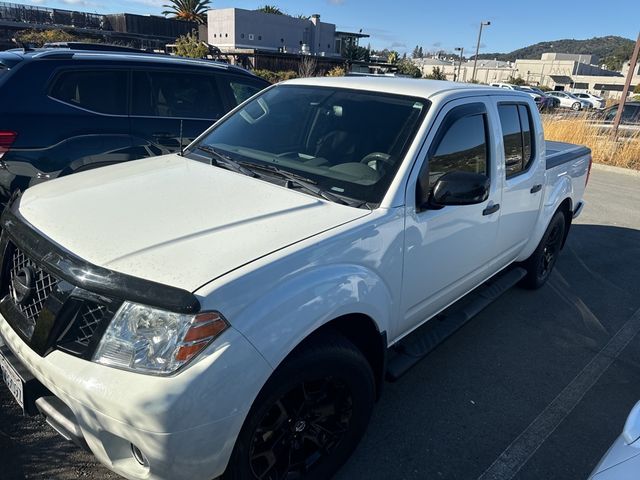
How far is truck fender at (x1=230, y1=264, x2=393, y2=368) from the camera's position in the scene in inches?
69.7

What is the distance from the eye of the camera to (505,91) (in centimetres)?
375

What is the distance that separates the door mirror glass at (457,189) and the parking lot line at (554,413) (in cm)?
145

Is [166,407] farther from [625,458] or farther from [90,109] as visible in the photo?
[90,109]

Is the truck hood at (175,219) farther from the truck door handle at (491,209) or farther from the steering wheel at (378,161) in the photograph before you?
the truck door handle at (491,209)

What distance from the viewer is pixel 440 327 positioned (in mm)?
3264

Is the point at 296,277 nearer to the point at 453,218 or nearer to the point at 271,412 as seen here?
the point at 271,412

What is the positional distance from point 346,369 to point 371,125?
1440mm

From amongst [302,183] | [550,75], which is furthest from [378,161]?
[550,75]

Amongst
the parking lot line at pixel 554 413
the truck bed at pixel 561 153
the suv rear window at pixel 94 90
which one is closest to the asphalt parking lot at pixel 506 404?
the parking lot line at pixel 554 413

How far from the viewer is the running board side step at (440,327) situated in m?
2.82

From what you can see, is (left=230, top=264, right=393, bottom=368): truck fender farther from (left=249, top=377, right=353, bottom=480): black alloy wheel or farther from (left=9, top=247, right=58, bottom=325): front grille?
(left=9, top=247, right=58, bottom=325): front grille

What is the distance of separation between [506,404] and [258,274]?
221 cm

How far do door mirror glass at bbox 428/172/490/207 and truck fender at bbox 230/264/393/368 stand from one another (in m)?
0.58

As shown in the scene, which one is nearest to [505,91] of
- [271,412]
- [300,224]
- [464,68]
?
[300,224]
